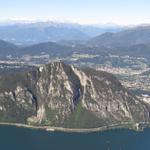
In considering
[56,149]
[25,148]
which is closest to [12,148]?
[25,148]

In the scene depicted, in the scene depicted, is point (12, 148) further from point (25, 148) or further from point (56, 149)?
point (56, 149)
